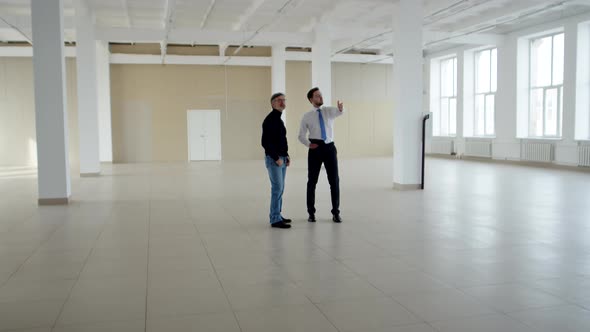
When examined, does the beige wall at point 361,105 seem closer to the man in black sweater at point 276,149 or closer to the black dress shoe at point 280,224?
the man in black sweater at point 276,149

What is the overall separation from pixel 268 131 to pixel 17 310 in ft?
11.1

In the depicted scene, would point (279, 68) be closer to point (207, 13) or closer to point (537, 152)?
point (207, 13)

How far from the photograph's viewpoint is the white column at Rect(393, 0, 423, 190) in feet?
34.1

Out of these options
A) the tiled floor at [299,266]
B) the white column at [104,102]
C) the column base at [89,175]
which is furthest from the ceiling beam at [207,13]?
the tiled floor at [299,266]

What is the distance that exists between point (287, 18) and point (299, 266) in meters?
13.3

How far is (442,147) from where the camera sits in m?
21.1

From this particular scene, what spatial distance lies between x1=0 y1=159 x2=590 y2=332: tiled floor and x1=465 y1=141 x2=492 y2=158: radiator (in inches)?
393

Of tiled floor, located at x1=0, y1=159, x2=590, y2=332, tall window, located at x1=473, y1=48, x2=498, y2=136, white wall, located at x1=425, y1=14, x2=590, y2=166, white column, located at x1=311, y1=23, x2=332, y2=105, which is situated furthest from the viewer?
tall window, located at x1=473, y1=48, x2=498, y2=136

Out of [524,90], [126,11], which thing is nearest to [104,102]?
[126,11]

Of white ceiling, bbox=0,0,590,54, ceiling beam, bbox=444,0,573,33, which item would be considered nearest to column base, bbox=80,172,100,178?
white ceiling, bbox=0,0,590,54

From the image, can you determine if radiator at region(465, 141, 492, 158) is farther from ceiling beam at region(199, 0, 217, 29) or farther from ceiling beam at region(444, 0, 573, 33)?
ceiling beam at region(199, 0, 217, 29)

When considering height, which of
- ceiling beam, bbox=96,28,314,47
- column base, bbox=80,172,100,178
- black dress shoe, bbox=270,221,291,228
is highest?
ceiling beam, bbox=96,28,314,47

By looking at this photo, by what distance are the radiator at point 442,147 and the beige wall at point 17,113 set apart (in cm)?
→ 1425

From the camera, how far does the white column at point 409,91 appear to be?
10.4 metres
